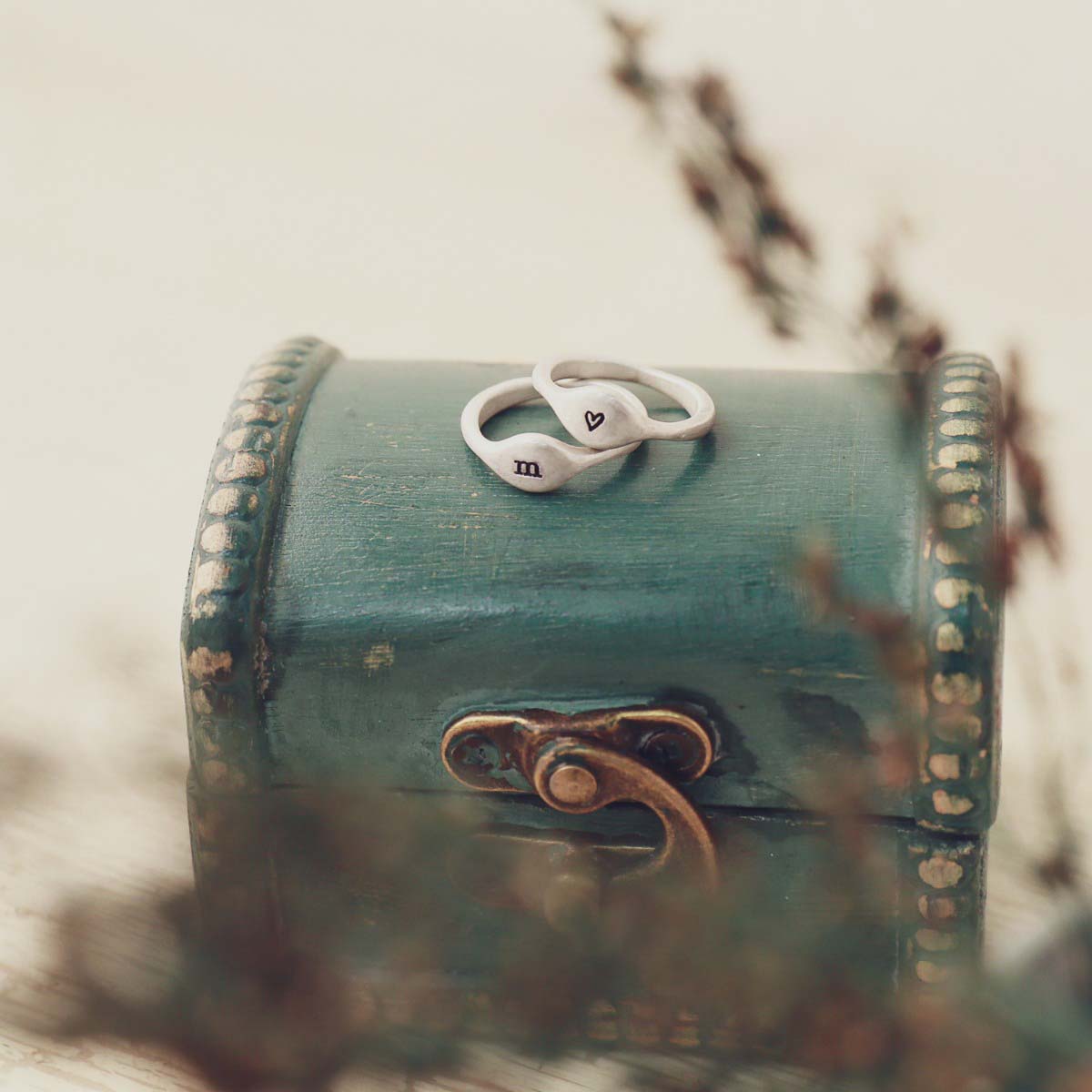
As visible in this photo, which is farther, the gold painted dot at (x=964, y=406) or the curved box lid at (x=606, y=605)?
the gold painted dot at (x=964, y=406)

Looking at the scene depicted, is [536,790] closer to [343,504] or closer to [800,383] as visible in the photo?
[343,504]

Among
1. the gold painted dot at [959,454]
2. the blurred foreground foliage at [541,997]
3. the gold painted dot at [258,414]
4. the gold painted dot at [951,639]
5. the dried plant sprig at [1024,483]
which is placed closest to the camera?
the blurred foreground foliage at [541,997]

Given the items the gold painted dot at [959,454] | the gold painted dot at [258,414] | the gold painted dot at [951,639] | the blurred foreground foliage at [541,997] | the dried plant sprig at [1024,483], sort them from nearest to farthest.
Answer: the blurred foreground foliage at [541,997]
the dried plant sprig at [1024,483]
the gold painted dot at [951,639]
the gold painted dot at [959,454]
the gold painted dot at [258,414]

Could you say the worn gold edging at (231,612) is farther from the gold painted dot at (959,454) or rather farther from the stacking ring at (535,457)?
the gold painted dot at (959,454)

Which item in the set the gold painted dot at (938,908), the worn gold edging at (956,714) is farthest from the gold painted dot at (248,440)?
the gold painted dot at (938,908)

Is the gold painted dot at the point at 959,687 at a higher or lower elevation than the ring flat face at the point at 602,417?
lower

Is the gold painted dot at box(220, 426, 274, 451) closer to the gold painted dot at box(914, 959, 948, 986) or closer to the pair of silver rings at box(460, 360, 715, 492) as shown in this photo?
the pair of silver rings at box(460, 360, 715, 492)

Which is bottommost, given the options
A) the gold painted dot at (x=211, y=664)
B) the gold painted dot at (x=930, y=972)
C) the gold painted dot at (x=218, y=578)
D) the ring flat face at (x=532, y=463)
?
the gold painted dot at (x=930, y=972)
